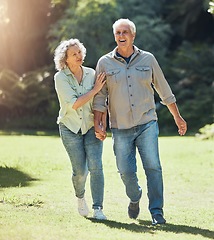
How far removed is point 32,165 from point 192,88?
1320cm

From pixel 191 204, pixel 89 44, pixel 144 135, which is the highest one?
pixel 89 44

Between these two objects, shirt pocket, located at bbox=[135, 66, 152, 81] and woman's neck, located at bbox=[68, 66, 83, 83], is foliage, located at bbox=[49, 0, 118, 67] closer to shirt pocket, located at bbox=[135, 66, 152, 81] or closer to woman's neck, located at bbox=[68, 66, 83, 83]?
woman's neck, located at bbox=[68, 66, 83, 83]

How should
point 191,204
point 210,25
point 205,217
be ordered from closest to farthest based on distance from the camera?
point 205,217, point 191,204, point 210,25

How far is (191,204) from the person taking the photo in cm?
942

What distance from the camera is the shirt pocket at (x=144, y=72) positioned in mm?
7574

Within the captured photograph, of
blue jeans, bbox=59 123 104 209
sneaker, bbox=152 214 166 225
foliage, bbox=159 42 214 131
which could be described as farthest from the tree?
sneaker, bbox=152 214 166 225

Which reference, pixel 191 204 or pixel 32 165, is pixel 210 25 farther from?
pixel 191 204

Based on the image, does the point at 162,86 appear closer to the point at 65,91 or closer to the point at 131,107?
the point at 131,107

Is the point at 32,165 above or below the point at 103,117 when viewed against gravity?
below

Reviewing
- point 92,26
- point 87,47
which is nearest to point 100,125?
point 87,47

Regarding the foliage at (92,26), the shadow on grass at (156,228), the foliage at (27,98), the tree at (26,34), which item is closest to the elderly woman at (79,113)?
the shadow on grass at (156,228)

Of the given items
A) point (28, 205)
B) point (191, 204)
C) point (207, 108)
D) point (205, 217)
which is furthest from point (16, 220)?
point (207, 108)

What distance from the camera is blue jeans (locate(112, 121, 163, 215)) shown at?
24.9ft

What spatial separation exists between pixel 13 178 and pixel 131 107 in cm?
411
